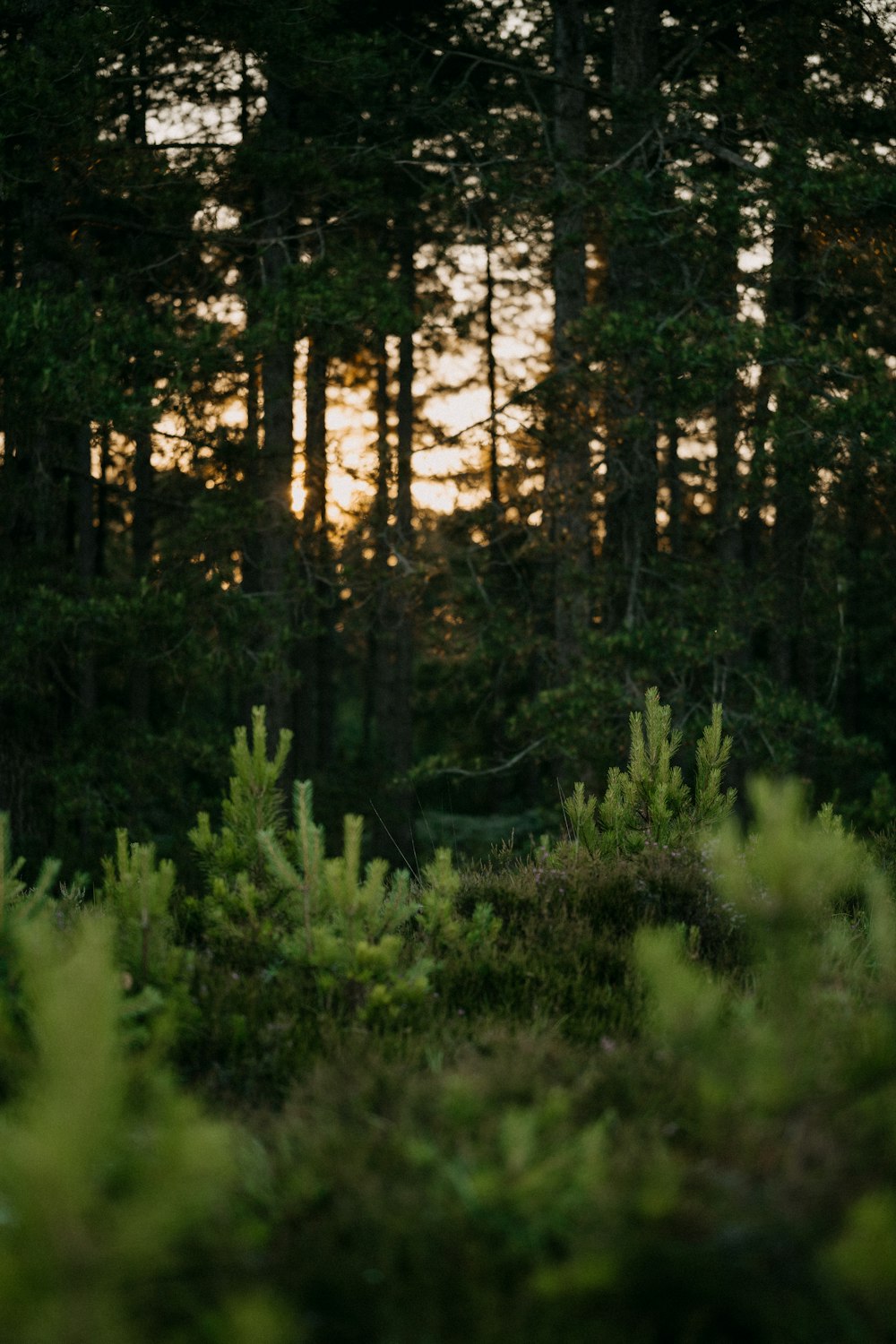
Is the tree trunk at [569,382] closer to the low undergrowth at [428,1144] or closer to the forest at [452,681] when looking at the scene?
the forest at [452,681]

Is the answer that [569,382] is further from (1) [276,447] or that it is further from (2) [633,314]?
(1) [276,447]

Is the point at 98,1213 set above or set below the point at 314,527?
below

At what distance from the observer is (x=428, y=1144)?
2.00 meters

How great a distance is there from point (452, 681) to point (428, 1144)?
1304 centimetres

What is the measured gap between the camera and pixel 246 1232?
1809 mm

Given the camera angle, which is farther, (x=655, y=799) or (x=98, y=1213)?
(x=655, y=799)

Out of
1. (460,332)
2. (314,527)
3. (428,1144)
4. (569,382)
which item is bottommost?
(428,1144)

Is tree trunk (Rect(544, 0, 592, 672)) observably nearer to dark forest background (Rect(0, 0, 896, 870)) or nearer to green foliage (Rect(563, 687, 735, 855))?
dark forest background (Rect(0, 0, 896, 870))

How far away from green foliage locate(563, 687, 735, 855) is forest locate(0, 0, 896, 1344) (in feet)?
0.12

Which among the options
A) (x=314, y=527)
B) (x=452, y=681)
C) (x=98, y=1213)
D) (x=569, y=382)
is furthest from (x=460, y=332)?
(x=98, y=1213)

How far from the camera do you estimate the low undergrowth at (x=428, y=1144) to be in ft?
4.93

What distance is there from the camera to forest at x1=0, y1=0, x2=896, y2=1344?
1.72 m

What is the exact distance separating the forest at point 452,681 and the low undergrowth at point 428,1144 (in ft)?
0.04

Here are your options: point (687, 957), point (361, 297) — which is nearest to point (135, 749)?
point (361, 297)
